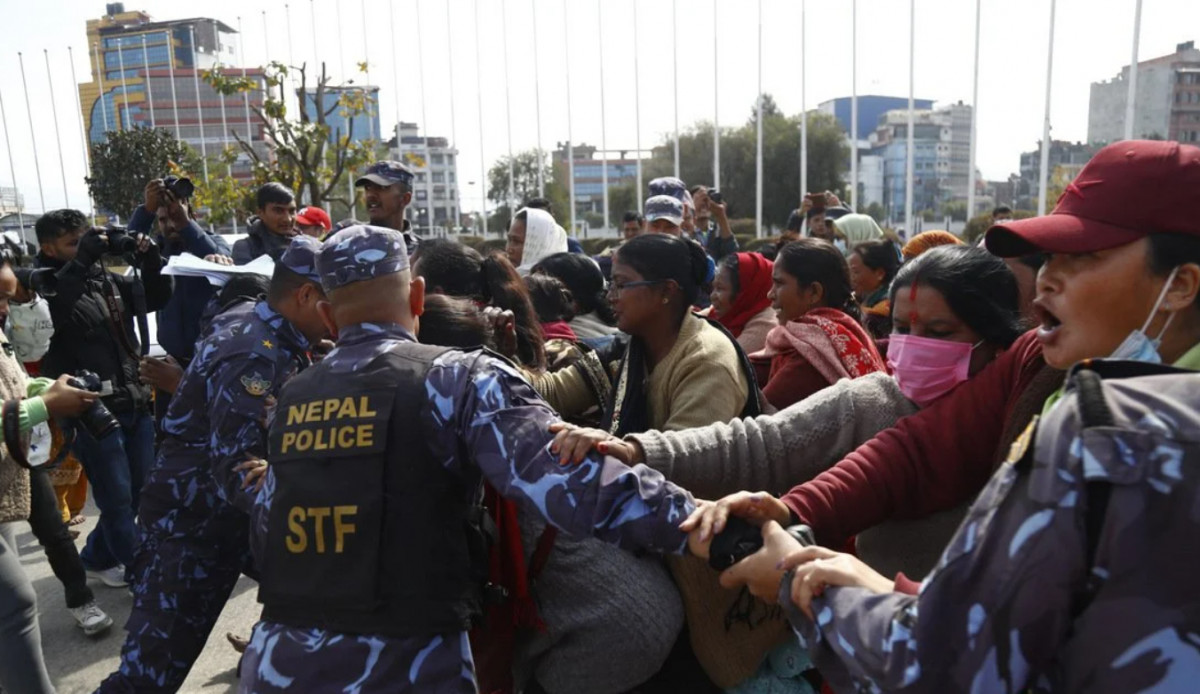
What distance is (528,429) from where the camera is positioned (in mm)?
1801

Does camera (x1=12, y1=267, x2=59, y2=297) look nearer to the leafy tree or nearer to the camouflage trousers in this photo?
the camouflage trousers

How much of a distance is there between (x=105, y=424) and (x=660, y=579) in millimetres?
2277

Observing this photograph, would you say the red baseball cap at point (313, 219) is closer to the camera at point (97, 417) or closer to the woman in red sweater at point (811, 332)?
the camera at point (97, 417)

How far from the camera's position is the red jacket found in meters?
1.85

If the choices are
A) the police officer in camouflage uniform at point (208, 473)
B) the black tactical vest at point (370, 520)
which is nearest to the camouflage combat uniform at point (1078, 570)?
the black tactical vest at point (370, 520)

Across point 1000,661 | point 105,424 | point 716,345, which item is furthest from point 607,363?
point 1000,661

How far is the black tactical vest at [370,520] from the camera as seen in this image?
177 centimetres

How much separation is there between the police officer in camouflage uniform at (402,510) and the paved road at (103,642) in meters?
2.38

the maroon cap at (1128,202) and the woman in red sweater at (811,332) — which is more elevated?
the maroon cap at (1128,202)

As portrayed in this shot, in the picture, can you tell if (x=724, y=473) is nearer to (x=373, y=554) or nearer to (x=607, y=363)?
(x=373, y=554)

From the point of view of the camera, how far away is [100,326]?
4.73 meters

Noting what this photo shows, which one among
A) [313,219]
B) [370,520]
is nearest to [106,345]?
[313,219]

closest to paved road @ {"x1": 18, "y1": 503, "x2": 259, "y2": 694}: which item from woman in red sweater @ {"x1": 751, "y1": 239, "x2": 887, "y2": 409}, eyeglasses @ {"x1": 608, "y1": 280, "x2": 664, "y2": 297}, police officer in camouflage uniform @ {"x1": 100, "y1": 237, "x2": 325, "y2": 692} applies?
police officer in camouflage uniform @ {"x1": 100, "y1": 237, "x2": 325, "y2": 692}

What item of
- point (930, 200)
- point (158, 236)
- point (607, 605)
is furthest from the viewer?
point (930, 200)
